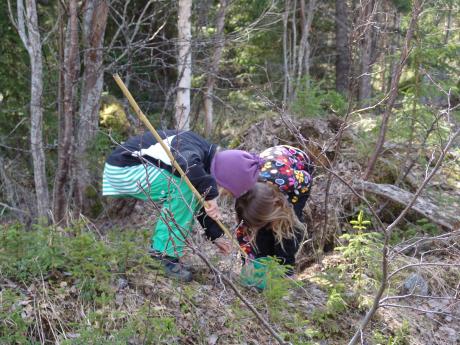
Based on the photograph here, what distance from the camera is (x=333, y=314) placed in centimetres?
452

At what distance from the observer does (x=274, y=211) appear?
4586mm

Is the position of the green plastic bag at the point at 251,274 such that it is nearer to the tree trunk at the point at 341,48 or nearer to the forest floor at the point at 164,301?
the forest floor at the point at 164,301

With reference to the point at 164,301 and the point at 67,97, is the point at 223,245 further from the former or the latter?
the point at 67,97

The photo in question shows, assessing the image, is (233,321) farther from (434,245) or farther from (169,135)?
(434,245)

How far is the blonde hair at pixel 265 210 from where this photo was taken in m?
4.53

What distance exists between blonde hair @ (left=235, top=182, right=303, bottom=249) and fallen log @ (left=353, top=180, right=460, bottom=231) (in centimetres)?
204

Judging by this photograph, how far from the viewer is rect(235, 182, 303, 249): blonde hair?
14.9 ft

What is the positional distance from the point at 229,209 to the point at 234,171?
8.24 feet

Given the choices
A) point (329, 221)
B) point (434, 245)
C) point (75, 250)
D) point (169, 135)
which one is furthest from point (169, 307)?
point (434, 245)

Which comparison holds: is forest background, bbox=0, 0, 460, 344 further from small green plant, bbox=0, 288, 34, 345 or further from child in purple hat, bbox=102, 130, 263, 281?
child in purple hat, bbox=102, 130, 263, 281

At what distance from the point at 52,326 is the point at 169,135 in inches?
67.1

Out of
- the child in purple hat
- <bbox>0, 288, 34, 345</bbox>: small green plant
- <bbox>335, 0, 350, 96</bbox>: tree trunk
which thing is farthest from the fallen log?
<bbox>335, 0, 350, 96</bbox>: tree trunk

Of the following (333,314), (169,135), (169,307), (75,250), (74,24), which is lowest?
(333,314)

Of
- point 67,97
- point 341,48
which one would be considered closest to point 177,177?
point 67,97
